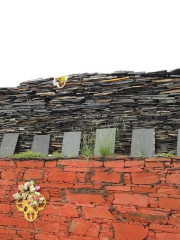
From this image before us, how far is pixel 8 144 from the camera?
21.0 feet


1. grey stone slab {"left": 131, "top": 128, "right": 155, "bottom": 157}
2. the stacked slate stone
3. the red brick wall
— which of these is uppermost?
the stacked slate stone

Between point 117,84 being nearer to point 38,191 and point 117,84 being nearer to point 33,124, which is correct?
point 33,124

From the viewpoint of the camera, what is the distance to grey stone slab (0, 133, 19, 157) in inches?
245

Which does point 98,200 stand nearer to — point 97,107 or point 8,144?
point 97,107

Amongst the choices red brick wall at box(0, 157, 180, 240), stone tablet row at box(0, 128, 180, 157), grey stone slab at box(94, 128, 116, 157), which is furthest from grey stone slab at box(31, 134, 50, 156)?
grey stone slab at box(94, 128, 116, 157)

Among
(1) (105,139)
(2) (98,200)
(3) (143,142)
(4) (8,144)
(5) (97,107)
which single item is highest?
(5) (97,107)

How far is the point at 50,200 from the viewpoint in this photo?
191 inches

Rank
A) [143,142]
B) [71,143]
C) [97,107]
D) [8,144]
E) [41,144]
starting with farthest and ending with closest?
[8,144], [41,144], [97,107], [71,143], [143,142]

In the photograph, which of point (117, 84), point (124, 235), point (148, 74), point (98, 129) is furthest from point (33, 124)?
point (124, 235)

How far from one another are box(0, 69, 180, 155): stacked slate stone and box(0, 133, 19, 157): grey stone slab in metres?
0.12

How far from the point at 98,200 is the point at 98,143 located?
1319 millimetres

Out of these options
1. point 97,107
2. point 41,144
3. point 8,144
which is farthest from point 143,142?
point 8,144

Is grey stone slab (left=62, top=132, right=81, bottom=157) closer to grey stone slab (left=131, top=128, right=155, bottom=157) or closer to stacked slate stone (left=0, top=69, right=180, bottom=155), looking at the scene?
stacked slate stone (left=0, top=69, right=180, bottom=155)

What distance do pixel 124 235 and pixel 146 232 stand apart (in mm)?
341
